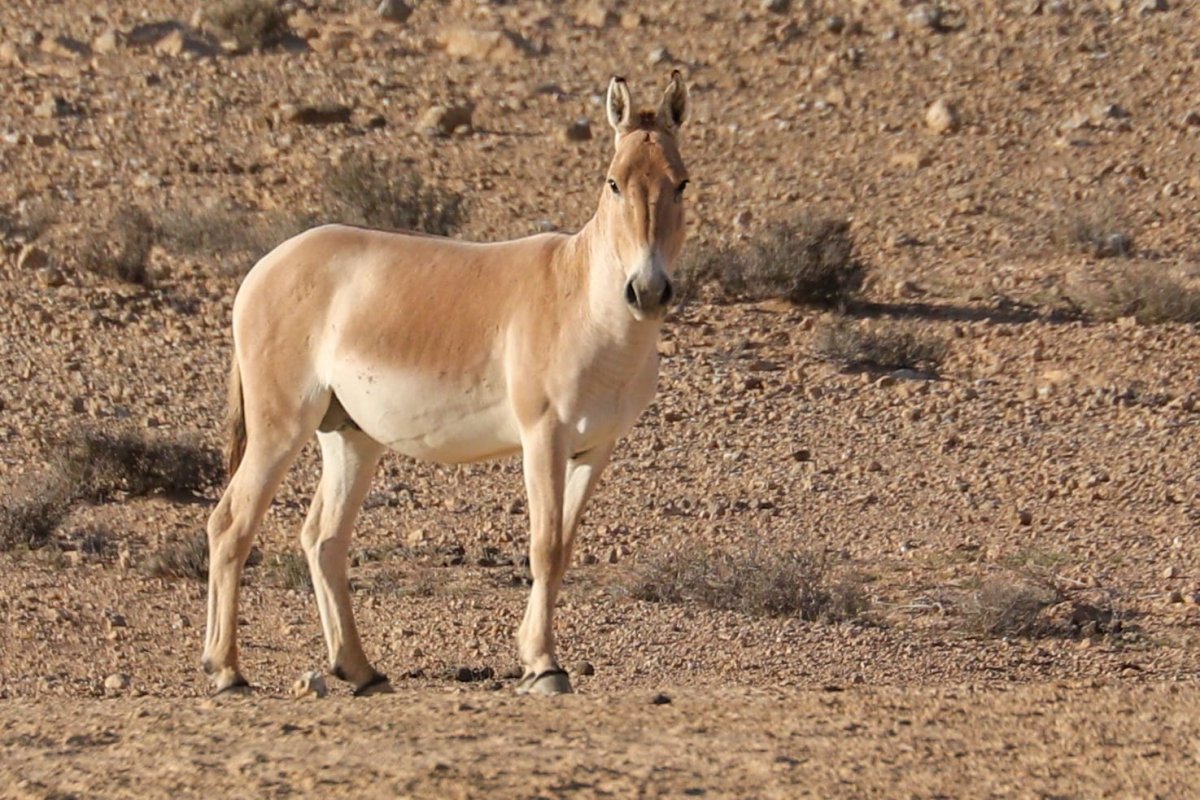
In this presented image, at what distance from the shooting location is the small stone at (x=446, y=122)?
20.8 m

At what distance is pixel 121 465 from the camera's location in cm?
1243

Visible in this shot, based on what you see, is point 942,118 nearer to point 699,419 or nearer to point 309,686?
point 699,419

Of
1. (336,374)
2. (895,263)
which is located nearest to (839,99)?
(895,263)

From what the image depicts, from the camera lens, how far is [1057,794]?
19.2ft

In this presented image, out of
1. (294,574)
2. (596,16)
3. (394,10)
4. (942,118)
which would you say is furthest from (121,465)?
(596,16)

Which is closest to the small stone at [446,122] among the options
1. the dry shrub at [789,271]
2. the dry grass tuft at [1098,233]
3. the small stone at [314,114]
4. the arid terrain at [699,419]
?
the arid terrain at [699,419]

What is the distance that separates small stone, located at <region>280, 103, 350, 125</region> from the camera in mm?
20891

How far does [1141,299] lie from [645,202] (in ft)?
30.4

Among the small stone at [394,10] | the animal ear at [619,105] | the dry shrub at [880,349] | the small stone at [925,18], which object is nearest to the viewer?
the animal ear at [619,105]

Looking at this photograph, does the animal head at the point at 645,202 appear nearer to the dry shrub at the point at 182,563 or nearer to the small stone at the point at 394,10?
the dry shrub at the point at 182,563

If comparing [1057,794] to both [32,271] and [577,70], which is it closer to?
[32,271]

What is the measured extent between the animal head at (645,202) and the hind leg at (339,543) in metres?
1.61

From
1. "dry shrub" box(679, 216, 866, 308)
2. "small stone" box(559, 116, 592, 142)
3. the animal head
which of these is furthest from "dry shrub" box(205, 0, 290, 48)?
the animal head

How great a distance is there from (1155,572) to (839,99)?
10685 mm
